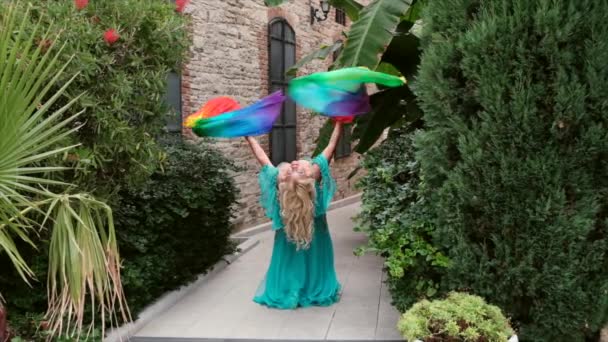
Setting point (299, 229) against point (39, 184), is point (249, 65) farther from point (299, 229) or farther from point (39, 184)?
point (39, 184)

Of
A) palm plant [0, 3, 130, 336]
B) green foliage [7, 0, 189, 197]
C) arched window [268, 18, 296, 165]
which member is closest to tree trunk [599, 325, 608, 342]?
palm plant [0, 3, 130, 336]

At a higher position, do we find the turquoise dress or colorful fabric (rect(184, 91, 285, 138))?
colorful fabric (rect(184, 91, 285, 138))

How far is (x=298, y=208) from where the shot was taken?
17.1 ft

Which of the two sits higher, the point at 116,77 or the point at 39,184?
the point at 116,77

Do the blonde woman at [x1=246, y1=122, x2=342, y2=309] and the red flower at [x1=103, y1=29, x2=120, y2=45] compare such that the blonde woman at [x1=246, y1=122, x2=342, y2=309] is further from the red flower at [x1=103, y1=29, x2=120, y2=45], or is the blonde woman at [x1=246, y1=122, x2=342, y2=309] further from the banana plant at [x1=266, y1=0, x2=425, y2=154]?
the red flower at [x1=103, y1=29, x2=120, y2=45]

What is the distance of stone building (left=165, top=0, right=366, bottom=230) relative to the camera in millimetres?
8797

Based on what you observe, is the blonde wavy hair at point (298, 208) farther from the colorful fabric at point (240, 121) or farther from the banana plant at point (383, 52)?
the banana plant at point (383, 52)

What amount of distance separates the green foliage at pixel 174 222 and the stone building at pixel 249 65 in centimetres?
196

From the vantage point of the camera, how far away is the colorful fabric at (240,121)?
5.16 meters

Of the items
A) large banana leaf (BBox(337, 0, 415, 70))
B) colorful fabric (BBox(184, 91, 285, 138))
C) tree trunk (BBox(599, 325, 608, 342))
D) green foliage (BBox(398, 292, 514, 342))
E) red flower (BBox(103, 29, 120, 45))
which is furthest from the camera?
large banana leaf (BBox(337, 0, 415, 70))

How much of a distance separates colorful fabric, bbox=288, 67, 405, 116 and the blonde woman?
351 millimetres

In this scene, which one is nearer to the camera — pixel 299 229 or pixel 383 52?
pixel 299 229

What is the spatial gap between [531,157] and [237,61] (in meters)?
7.09

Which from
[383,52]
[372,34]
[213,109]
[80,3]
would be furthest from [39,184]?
[383,52]
